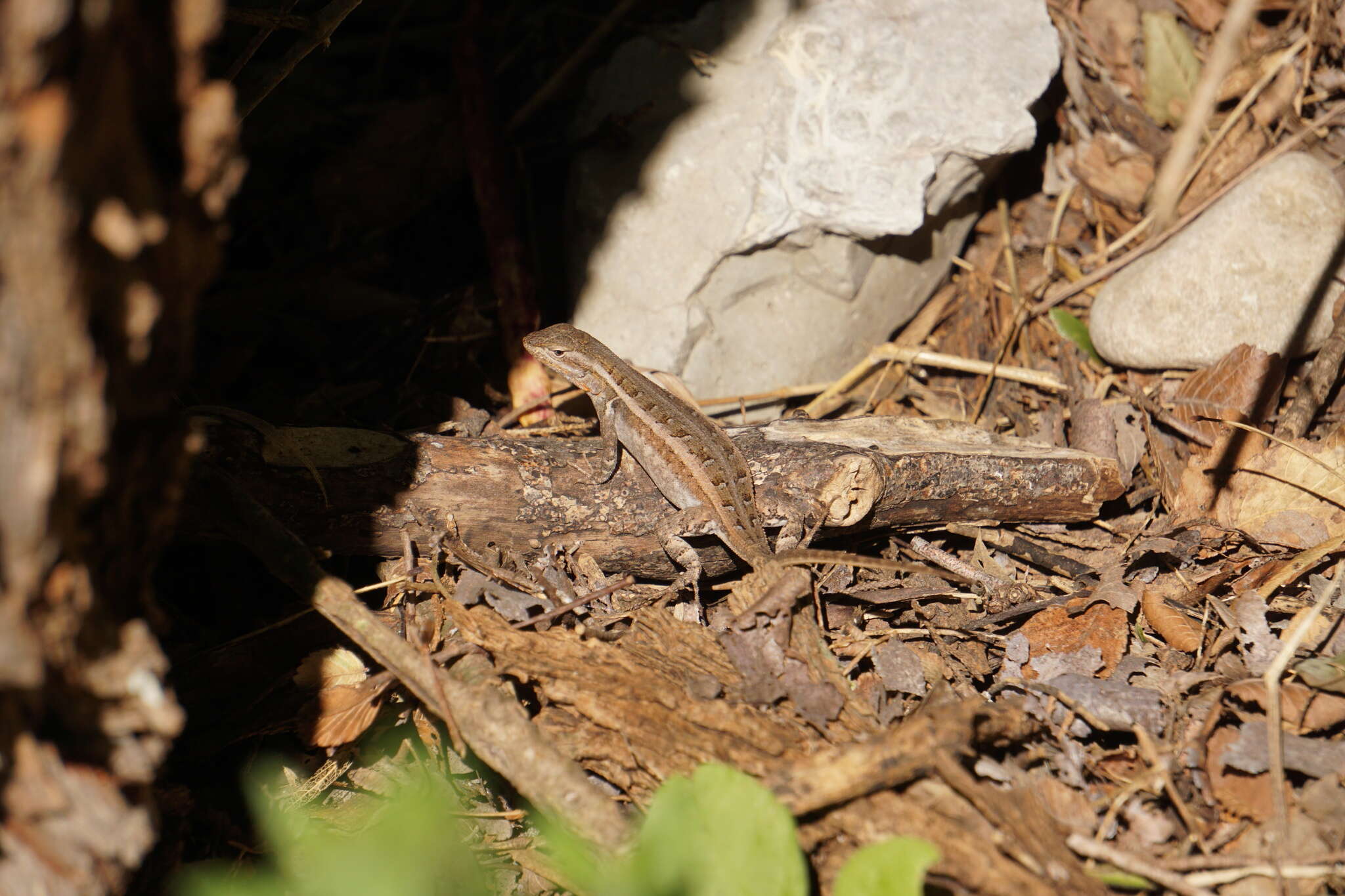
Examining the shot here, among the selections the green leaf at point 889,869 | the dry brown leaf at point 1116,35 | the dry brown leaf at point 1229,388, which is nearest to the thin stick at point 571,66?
the dry brown leaf at point 1116,35

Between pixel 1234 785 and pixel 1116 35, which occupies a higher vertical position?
pixel 1116 35

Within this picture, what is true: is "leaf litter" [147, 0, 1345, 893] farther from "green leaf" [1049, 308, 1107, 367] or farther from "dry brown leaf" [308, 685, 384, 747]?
"green leaf" [1049, 308, 1107, 367]

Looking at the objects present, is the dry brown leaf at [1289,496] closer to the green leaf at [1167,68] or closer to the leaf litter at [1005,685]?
the leaf litter at [1005,685]

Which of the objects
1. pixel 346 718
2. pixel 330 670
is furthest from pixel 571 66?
pixel 346 718

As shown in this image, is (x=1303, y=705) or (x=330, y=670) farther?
(x=330, y=670)

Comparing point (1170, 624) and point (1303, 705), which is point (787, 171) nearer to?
point (1170, 624)

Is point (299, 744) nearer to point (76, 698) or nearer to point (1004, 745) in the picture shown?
point (76, 698)

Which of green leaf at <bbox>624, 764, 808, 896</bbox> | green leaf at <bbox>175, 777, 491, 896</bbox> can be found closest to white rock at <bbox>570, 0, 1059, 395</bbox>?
green leaf at <bbox>624, 764, 808, 896</bbox>
